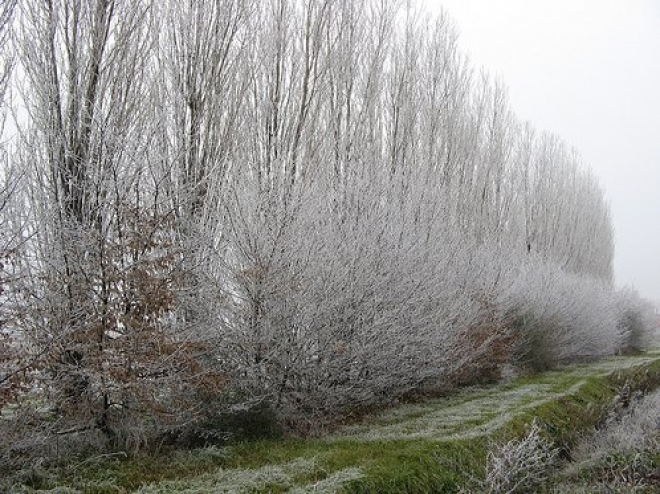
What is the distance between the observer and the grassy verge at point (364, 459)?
5699 millimetres

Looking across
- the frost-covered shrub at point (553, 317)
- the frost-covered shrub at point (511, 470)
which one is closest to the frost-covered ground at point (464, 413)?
the frost-covered shrub at point (511, 470)

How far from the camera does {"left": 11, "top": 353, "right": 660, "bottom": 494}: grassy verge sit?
570 cm

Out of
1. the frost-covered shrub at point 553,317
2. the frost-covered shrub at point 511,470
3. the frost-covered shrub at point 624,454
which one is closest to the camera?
the frost-covered shrub at point 511,470

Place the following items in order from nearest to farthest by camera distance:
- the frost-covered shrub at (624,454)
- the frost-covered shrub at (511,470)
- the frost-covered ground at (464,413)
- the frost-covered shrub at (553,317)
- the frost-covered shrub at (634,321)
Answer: the frost-covered shrub at (511,470), the frost-covered ground at (464,413), the frost-covered shrub at (624,454), the frost-covered shrub at (553,317), the frost-covered shrub at (634,321)

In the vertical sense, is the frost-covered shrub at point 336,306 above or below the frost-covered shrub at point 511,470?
above

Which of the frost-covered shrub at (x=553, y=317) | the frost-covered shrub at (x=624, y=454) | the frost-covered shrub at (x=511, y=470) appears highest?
the frost-covered shrub at (x=553, y=317)

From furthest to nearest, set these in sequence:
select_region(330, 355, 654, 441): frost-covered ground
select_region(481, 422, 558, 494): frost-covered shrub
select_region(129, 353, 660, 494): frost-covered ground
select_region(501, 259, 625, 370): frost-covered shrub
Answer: select_region(501, 259, 625, 370): frost-covered shrub
select_region(330, 355, 654, 441): frost-covered ground
select_region(481, 422, 558, 494): frost-covered shrub
select_region(129, 353, 660, 494): frost-covered ground

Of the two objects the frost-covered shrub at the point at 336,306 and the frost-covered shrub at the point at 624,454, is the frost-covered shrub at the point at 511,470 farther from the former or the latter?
the frost-covered shrub at the point at 336,306

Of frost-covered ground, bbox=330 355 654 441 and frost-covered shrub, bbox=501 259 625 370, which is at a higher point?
frost-covered shrub, bbox=501 259 625 370

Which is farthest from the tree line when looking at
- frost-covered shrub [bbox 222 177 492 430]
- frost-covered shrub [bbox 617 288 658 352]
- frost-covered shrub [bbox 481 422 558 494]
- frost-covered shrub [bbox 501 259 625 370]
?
frost-covered shrub [bbox 617 288 658 352]

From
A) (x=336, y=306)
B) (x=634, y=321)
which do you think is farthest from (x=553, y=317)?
(x=634, y=321)

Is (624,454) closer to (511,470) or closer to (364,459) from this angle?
(511,470)

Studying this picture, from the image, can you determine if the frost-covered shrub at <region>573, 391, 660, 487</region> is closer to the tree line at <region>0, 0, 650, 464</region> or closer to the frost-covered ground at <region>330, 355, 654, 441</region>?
→ the frost-covered ground at <region>330, 355, 654, 441</region>

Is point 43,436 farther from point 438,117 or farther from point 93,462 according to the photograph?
point 438,117
